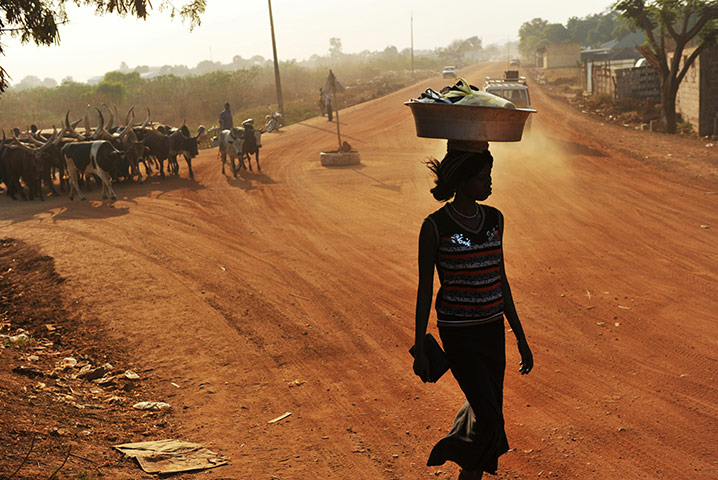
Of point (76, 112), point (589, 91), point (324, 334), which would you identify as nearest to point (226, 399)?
point (324, 334)

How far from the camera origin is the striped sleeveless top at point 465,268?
11.5ft

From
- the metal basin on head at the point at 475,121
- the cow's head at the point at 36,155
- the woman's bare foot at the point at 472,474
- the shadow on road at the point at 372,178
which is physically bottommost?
the shadow on road at the point at 372,178

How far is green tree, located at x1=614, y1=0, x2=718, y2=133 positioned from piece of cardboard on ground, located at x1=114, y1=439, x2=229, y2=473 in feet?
65.5

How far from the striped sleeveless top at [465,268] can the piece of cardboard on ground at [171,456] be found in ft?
7.61

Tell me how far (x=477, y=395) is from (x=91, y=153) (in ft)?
51.2

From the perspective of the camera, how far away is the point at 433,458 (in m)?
3.62

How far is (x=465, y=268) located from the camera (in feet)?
11.5

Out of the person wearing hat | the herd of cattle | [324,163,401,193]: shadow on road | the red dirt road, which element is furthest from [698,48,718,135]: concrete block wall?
the person wearing hat

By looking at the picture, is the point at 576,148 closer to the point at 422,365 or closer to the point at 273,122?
the point at 273,122

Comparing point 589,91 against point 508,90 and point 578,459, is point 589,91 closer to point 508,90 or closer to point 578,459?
point 508,90

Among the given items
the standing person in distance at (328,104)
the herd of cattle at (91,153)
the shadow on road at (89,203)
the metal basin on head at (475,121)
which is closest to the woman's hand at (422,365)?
the metal basin on head at (475,121)

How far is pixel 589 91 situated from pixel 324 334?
34844 mm

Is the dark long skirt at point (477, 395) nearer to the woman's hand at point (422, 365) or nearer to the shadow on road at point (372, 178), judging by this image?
the woman's hand at point (422, 365)

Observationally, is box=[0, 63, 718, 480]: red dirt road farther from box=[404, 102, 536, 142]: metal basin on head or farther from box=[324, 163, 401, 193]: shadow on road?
box=[404, 102, 536, 142]: metal basin on head
